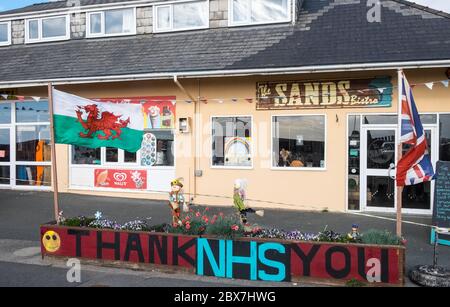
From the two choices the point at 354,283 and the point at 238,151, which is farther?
the point at 238,151

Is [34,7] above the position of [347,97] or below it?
above

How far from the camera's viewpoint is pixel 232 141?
11.7 meters

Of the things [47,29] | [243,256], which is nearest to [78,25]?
[47,29]

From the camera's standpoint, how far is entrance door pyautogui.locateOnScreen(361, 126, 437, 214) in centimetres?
1035

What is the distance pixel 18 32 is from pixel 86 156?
583 centimetres

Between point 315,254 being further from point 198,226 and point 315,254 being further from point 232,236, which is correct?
point 198,226

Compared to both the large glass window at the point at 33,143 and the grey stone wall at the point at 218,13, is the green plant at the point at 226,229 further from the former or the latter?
the large glass window at the point at 33,143

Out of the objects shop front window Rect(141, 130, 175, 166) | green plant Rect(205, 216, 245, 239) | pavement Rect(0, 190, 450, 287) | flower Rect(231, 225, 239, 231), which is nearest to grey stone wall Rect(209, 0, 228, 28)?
shop front window Rect(141, 130, 175, 166)

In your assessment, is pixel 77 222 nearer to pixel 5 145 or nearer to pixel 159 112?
pixel 159 112

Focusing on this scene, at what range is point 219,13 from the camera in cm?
1277

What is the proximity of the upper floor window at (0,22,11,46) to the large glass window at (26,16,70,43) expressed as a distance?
0.87 m

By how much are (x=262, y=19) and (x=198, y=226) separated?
8.15 metres

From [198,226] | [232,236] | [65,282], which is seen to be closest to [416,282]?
[232,236]

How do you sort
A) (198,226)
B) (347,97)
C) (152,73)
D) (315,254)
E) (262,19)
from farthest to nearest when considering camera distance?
(262,19)
(152,73)
(347,97)
(198,226)
(315,254)
